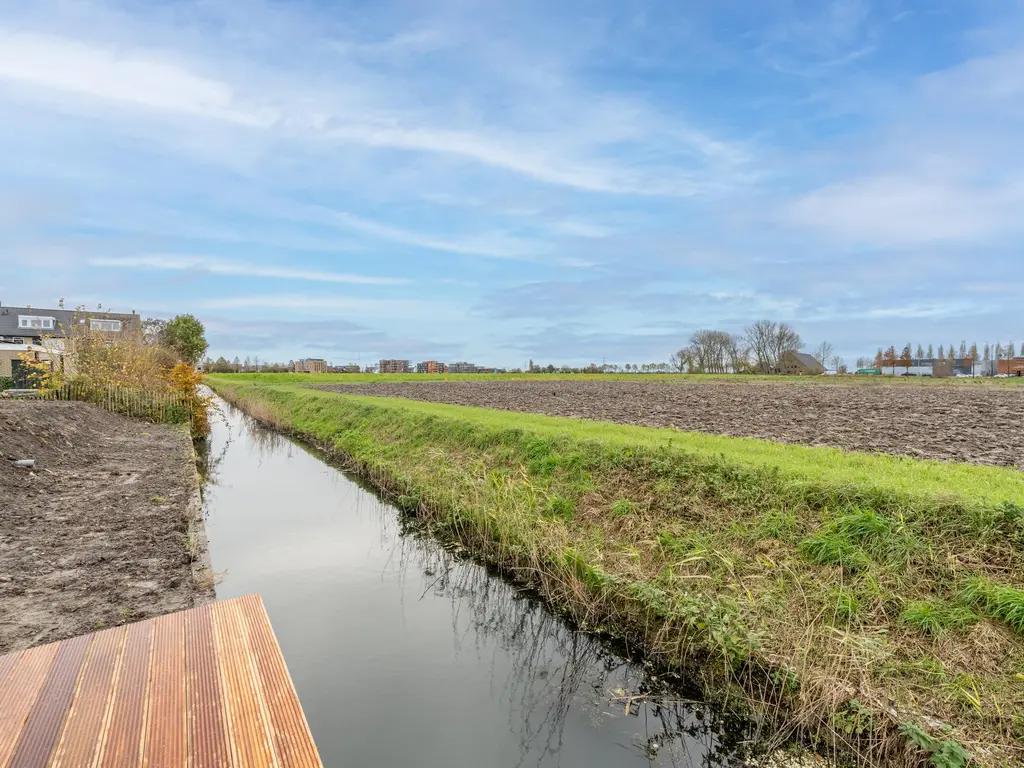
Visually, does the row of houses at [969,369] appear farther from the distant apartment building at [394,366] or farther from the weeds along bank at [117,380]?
the weeds along bank at [117,380]

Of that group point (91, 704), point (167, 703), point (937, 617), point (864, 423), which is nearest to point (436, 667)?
point (167, 703)

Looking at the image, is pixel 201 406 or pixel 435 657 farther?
pixel 201 406

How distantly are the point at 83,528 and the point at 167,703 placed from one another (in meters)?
6.53

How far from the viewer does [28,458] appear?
10.2 m

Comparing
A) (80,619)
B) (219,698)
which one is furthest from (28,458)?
(219,698)

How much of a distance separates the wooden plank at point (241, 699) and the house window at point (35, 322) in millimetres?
65014

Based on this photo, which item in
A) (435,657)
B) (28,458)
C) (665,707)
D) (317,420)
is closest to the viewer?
(665,707)

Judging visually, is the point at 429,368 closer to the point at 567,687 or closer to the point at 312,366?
the point at 312,366

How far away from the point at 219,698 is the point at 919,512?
6.58 meters

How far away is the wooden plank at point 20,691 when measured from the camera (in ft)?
8.57

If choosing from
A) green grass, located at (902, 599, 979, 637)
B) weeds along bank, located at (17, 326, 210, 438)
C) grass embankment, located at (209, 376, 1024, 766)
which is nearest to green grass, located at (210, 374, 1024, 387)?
weeds along bank, located at (17, 326, 210, 438)

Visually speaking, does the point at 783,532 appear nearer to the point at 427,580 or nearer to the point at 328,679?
the point at 427,580

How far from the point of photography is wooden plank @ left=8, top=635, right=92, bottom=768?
8.19 ft

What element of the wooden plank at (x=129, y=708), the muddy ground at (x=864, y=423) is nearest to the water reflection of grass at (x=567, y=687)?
the wooden plank at (x=129, y=708)
